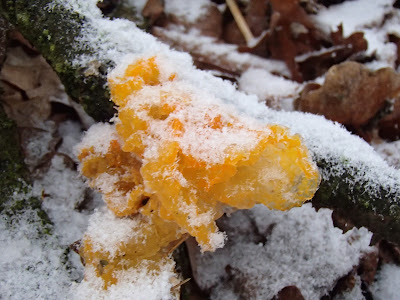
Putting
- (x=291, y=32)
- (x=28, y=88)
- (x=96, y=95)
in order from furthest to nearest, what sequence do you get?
(x=291, y=32) < (x=28, y=88) < (x=96, y=95)

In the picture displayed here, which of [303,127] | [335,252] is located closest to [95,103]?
[303,127]

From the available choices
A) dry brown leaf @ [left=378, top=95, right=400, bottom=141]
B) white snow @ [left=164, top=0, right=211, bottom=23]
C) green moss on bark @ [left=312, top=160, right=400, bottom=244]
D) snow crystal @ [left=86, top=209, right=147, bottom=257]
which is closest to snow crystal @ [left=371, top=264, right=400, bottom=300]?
green moss on bark @ [left=312, top=160, right=400, bottom=244]

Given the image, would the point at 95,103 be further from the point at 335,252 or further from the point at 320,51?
the point at 320,51

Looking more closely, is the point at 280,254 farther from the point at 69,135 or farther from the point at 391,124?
the point at 69,135

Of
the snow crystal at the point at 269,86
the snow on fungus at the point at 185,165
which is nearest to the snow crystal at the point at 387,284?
the snow on fungus at the point at 185,165

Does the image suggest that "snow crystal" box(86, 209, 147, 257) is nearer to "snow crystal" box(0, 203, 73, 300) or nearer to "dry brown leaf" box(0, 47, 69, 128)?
"snow crystal" box(0, 203, 73, 300)

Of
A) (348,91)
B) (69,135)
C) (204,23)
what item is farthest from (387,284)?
(204,23)
